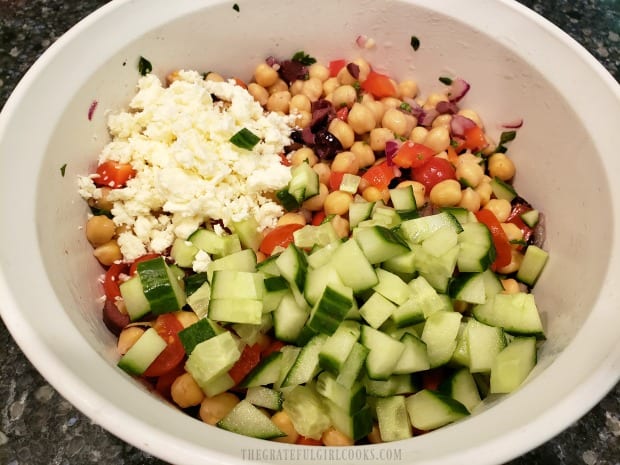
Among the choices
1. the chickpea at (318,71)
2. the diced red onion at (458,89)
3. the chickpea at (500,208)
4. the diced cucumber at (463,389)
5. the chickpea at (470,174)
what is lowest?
the diced cucumber at (463,389)

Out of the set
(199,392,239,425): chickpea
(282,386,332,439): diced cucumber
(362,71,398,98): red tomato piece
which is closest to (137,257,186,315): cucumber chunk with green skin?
(199,392,239,425): chickpea

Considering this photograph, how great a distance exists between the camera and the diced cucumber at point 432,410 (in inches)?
53.1

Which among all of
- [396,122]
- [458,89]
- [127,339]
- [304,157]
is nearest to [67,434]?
[127,339]

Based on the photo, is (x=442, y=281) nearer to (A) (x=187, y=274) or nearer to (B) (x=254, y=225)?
(B) (x=254, y=225)

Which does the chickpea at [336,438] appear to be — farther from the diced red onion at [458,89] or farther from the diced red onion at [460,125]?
the diced red onion at [458,89]

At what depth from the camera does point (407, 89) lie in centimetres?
220

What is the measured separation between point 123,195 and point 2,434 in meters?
0.75

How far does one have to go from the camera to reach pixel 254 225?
1812 millimetres

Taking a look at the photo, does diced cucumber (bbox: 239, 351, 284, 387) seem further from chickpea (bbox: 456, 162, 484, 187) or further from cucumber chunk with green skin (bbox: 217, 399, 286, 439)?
chickpea (bbox: 456, 162, 484, 187)

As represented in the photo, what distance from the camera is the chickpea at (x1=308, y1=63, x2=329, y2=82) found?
7.30ft

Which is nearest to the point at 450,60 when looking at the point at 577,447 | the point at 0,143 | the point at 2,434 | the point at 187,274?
the point at 187,274

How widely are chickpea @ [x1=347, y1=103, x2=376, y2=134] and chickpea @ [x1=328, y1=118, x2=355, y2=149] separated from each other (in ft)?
0.08

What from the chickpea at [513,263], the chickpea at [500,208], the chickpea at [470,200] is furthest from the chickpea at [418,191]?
the chickpea at [513,263]

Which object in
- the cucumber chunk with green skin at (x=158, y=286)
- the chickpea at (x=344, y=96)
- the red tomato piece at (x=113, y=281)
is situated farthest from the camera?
the chickpea at (x=344, y=96)
